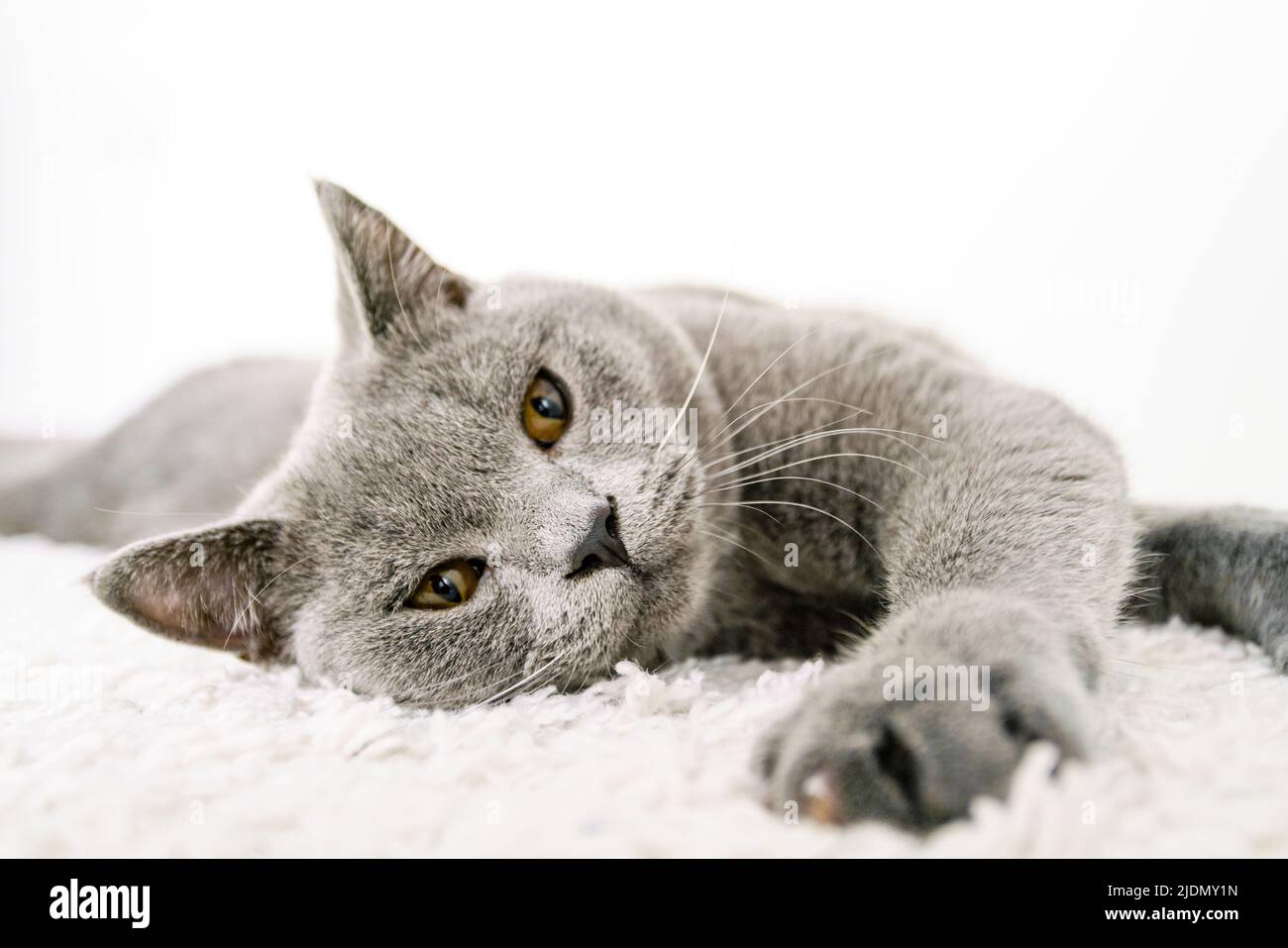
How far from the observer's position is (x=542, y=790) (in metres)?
0.65

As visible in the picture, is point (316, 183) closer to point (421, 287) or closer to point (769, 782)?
point (421, 287)

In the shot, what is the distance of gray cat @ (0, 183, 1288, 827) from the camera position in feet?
2.89

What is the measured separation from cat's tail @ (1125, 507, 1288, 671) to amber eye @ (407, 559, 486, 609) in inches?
26.9

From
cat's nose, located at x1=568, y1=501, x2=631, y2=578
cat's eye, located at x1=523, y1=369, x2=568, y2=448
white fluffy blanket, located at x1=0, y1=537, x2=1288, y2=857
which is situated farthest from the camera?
cat's eye, located at x1=523, y1=369, x2=568, y2=448

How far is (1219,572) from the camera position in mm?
1062

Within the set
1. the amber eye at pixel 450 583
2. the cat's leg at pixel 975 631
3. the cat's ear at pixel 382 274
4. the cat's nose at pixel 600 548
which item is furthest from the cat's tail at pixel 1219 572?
the cat's ear at pixel 382 274

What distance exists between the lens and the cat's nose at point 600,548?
0.88 m

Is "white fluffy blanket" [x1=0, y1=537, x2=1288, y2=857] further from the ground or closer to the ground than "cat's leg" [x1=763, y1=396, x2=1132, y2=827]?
closer to the ground

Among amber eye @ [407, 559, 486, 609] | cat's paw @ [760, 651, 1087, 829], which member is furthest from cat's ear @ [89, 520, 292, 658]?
cat's paw @ [760, 651, 1087, 829]

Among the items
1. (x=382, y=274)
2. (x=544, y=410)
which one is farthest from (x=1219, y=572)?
(x=382, y=274)

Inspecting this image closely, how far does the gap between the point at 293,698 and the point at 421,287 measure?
0.49 metres

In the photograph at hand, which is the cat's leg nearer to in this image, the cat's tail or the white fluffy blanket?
the white fluffy blanket

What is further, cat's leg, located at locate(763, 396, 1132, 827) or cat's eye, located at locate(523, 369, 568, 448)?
cat's eye, located at locate(523, 369, 568, 448)

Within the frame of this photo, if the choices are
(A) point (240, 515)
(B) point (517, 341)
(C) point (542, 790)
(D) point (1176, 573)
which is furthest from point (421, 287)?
(D) point (1176, 573)
